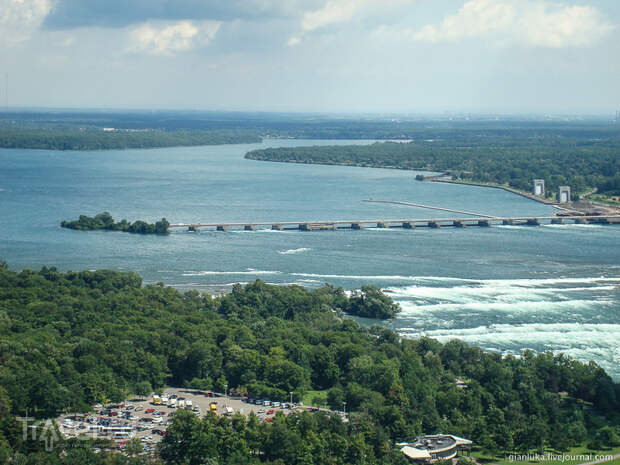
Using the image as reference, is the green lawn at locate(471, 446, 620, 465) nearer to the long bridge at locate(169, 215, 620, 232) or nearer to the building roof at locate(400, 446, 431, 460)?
the building roof at locate(400, 446, 431, 460)

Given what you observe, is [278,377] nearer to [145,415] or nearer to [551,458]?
[145,415]

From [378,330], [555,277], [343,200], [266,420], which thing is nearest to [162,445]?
[266,420]

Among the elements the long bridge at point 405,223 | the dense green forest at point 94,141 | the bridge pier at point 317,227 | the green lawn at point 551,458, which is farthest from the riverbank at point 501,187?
the dense green forest at point 94,141

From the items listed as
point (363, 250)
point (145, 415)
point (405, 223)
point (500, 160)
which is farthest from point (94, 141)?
point (145, 415)

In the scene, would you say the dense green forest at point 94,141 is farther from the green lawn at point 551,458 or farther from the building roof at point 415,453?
the green lawn at point 551,458

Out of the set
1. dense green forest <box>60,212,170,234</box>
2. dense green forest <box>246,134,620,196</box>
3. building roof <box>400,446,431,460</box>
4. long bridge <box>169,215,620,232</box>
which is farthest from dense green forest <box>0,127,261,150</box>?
building roof <box>400,446,431,460</box>
